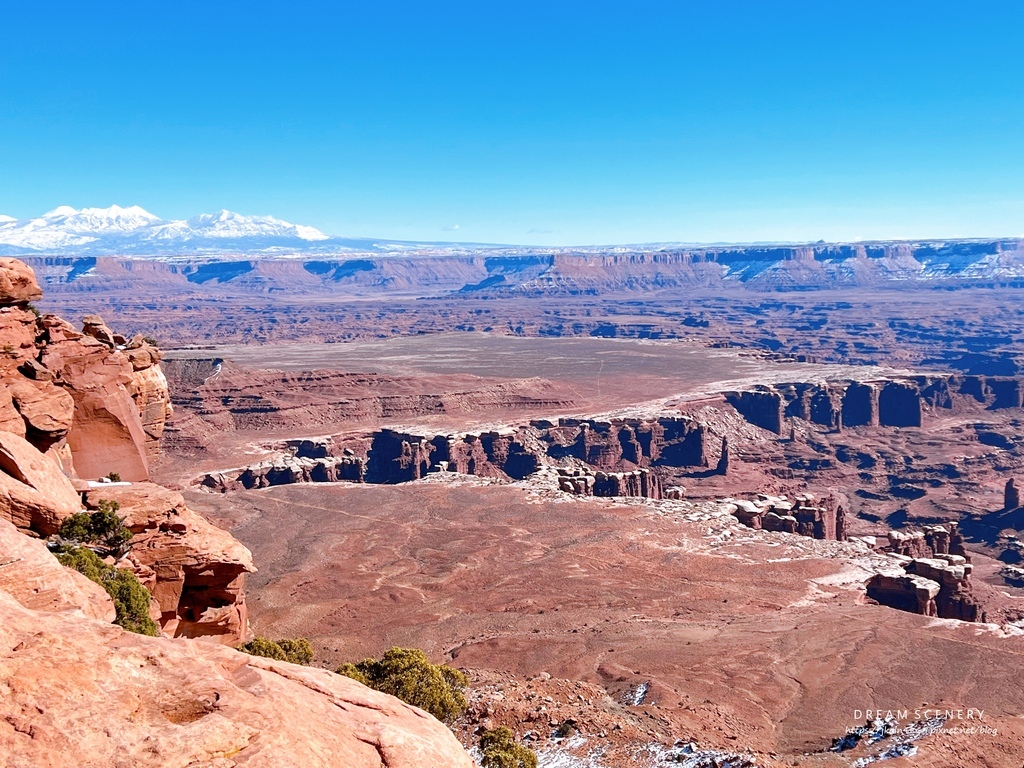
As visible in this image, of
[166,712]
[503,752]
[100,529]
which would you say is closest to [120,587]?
[100,529]

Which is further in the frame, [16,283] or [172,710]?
[16,283]

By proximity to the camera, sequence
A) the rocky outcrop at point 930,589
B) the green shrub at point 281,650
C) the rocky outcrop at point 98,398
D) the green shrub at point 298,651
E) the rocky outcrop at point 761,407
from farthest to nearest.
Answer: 1. the rocky outcrop at point 761,407
2. the rocky outcrop at point 930,589
3. the rocky outcrop at point 98,398
4. the green shrub at point 298,651
5. the green shrub at point 281,650

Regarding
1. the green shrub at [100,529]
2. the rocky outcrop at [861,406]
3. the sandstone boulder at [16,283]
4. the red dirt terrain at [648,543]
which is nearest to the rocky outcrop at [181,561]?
the green shrub at [100,529]

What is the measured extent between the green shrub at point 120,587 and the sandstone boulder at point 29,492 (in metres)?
1.02

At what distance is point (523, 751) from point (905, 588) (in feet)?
97.2

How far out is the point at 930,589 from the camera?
43.7 metres

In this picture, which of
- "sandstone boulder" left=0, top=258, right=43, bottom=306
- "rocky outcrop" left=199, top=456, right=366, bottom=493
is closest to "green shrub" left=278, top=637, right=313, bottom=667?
"sandstone boulder" left=0, top=258, right=43, bottom=306

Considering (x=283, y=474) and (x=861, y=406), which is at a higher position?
(x=283, y=474)

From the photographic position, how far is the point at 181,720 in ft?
33.9

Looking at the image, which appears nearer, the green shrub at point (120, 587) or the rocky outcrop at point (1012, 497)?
the green shrub at point (120, 587)

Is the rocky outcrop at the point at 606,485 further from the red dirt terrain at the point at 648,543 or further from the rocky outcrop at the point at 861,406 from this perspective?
the rocky outcrop at the point at 861,406

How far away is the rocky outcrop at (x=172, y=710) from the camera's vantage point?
9.43 m

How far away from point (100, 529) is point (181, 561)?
2980 millimetres

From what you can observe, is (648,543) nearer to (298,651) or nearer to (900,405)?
(298,651)
